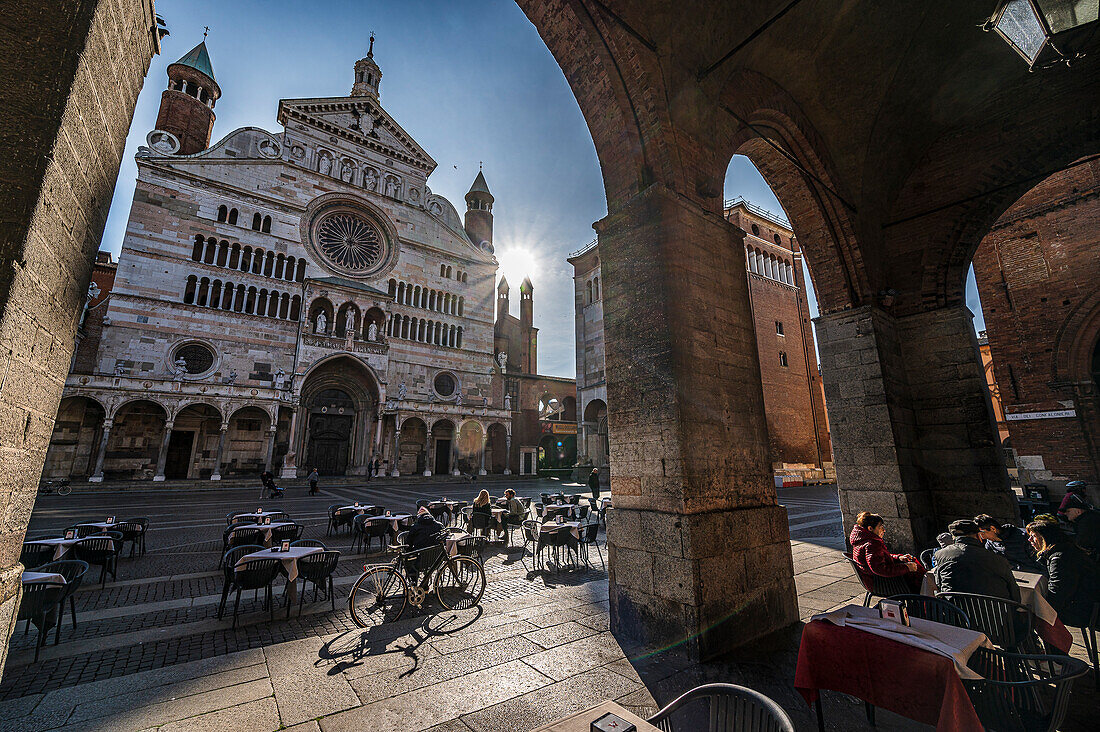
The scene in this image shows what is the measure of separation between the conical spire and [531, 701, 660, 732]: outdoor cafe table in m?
39.6

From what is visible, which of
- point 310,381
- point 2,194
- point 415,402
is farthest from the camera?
point 415,402

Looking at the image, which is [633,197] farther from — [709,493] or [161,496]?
[161,496]

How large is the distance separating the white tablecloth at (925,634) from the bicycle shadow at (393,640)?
322 cm

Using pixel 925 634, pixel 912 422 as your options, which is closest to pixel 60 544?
pixel 925 634

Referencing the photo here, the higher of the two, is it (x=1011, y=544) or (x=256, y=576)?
(x=256, y=576)

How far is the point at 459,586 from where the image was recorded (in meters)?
5.40

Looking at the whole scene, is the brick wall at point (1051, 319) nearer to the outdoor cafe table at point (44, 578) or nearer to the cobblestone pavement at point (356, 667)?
the cobblestone pavement at point (356, 667)

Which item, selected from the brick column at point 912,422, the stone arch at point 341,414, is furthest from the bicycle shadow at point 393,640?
the stone arch at point 341,414

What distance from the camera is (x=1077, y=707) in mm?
2779

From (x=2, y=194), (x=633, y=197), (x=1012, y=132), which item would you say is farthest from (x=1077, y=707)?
(x=1012, y=132)

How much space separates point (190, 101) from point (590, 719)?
38868 mm

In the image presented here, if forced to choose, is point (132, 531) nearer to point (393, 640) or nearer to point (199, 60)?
point (393, 640)

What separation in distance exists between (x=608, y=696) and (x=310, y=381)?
25256mm

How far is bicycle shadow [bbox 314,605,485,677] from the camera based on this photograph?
3.49 meters
